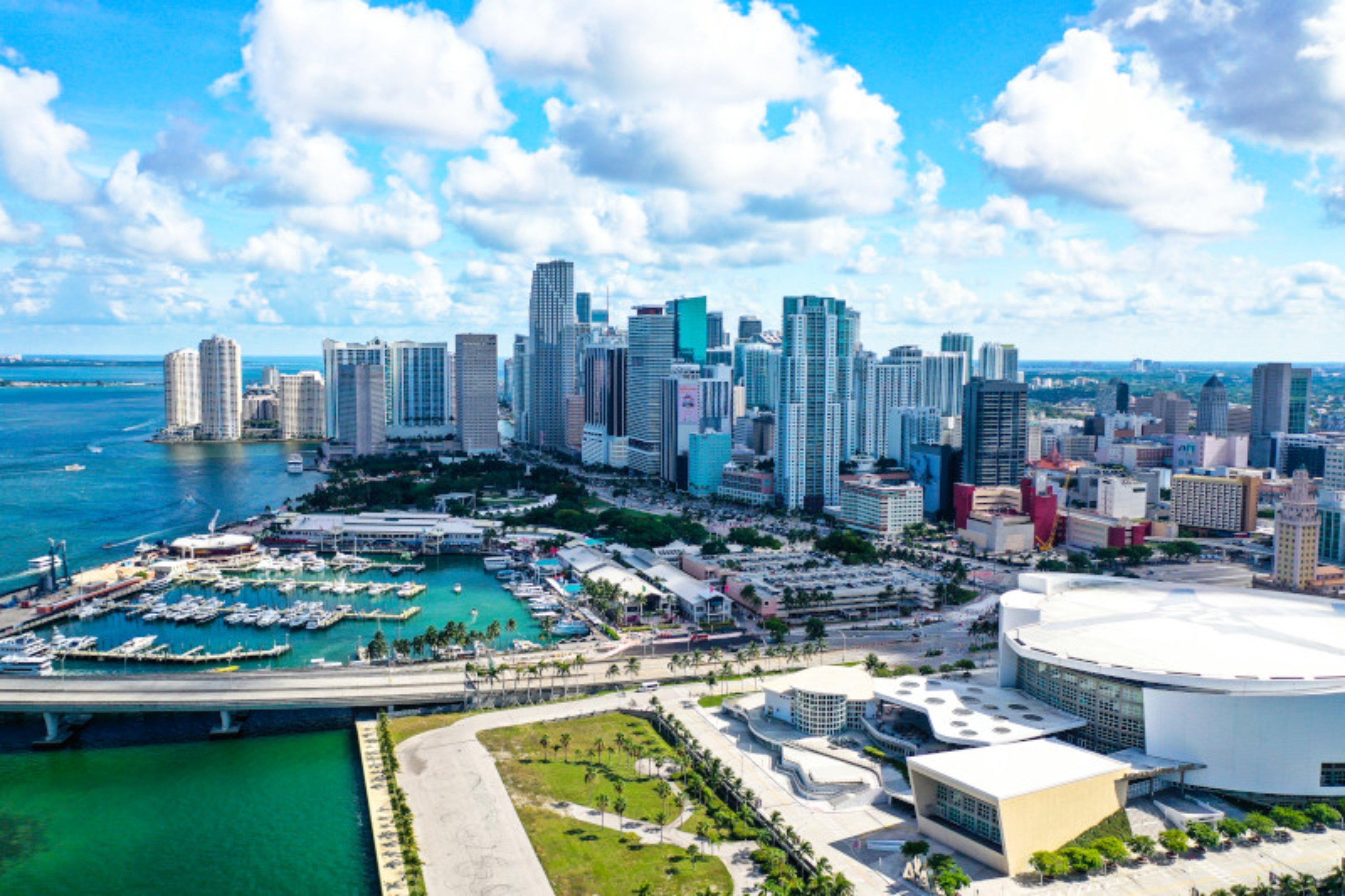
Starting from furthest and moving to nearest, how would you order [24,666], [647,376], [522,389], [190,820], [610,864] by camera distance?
[522,389]
[647,376]
[24,666]
[190,820]
[610,864]

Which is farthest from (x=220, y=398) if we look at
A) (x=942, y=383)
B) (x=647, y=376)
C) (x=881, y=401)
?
(x=942, y=383)

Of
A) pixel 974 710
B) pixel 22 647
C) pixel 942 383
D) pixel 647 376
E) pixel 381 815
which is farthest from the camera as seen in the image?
pixel 942 383

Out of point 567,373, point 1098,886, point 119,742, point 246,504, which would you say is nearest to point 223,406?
point 567,373

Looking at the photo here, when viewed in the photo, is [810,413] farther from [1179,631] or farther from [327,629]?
[1179,631]

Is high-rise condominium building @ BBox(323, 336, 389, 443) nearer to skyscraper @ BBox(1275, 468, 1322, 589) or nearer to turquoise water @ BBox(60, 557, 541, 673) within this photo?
turquoise water @ BBox(60, 557, 541, 673)

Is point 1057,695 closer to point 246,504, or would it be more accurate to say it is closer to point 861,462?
point 861,462

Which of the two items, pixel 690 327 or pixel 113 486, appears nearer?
pixel 113 486

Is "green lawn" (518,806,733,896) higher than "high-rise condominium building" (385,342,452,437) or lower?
lower

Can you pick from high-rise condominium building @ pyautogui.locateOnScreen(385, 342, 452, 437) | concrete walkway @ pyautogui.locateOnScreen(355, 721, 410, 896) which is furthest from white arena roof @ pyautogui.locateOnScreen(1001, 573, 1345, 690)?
high-rise condominium building @ pyautogui.locateOnScreen(385, 342, 452, 437)
